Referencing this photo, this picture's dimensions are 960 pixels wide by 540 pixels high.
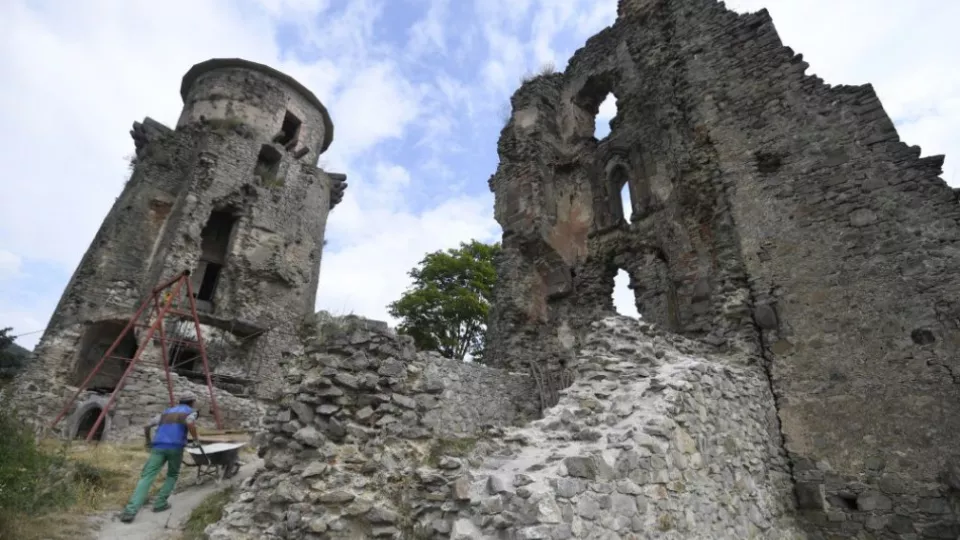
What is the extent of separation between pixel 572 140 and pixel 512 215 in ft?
11.2

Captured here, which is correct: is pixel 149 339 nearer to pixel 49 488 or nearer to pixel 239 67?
pixel 49 488

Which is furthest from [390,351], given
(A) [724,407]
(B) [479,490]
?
(A) [724,407]

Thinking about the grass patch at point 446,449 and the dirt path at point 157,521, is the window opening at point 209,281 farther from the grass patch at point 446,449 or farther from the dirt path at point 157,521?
the grass patch at point 446,449

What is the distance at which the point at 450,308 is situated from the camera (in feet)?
79.2

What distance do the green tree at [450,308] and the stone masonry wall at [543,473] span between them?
61.5 ft

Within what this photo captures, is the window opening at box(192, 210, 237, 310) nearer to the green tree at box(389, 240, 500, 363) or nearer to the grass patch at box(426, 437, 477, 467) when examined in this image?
the green tree at box(389, 240, 500, 363)

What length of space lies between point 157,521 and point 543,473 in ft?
14.7

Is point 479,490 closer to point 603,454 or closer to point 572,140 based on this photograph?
point 603,454

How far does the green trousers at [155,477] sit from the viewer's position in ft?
17.1

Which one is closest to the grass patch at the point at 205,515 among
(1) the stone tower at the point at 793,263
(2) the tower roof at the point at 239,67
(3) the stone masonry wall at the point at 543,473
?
(3) the stone masonry wall at the point at 543,473

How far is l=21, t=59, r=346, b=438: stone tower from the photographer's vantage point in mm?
14555

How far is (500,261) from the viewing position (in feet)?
39.5

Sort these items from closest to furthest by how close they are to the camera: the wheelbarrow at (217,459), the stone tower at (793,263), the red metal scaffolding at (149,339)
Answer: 1. the stone tower at (793,263)
2. the wheelbarrow at (217,459)
3. the red metal scaffolding at (149,339)

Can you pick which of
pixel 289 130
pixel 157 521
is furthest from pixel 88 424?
pixel 289 130
